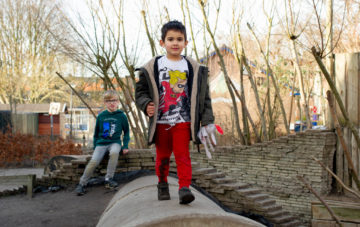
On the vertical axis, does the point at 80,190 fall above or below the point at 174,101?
below

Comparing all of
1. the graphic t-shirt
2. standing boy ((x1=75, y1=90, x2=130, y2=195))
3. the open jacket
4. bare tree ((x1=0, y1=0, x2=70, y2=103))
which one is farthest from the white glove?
bare tree ((x1=0, y1=0, x2=70, y2=103))

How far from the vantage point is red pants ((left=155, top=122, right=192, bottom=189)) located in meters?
3.27

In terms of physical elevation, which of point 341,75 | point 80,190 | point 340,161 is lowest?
point 80,190

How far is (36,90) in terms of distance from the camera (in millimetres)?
32562

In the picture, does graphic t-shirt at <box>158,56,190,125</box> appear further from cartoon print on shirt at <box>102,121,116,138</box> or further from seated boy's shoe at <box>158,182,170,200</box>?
cartoon print on shirt at <box>102,121,116,138</box>

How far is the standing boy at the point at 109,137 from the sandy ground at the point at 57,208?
0.26m

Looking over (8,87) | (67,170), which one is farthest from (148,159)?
(8,87)

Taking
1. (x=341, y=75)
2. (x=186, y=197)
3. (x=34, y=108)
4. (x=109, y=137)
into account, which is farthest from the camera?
(x=34, y=108)

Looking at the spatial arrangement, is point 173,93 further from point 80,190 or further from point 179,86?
point 80,190

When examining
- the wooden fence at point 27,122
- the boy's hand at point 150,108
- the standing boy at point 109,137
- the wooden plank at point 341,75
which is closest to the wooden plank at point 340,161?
the wooden plank at point 341,75

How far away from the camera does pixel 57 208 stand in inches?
232

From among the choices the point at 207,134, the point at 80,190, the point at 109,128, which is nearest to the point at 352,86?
the point at 109,128

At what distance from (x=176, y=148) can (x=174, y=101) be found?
43cm

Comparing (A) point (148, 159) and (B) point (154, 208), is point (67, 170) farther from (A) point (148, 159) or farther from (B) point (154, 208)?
(B) point (154, 208)
